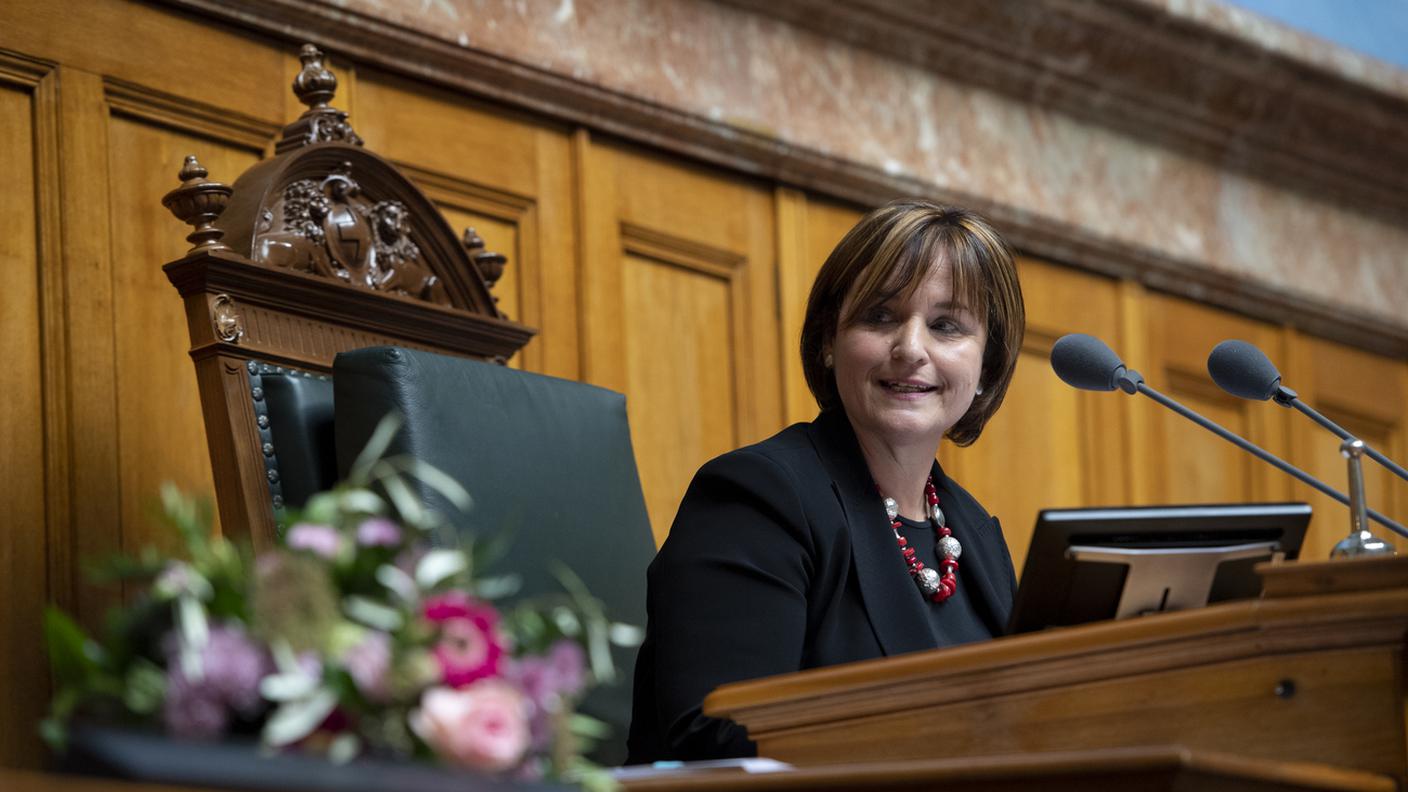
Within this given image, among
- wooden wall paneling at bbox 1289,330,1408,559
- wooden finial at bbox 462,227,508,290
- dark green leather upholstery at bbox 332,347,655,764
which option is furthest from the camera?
wooden wall paneling at bbox 1289,330,1408,559

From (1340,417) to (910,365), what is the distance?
3.45 meters

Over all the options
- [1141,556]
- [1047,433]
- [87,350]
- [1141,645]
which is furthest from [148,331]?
[1047,433]

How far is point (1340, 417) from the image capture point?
5.81 meters

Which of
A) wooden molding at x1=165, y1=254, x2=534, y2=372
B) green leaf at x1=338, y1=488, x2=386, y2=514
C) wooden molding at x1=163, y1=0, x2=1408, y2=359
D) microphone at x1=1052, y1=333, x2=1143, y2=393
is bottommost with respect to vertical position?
green leaf at x1=338, y1=488, x2=386, y2=514

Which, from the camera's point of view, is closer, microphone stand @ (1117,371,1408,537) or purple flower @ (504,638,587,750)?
purple flower @ (504,638,587,750)

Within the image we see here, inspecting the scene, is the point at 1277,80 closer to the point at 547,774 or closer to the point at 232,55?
the point at 232,55

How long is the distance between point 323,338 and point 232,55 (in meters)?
0.87

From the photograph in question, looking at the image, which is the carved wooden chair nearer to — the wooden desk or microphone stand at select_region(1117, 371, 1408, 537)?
microphone stand at select_region(1117, 371, 1408, 537)

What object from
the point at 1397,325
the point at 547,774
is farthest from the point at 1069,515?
the point at 1397,325

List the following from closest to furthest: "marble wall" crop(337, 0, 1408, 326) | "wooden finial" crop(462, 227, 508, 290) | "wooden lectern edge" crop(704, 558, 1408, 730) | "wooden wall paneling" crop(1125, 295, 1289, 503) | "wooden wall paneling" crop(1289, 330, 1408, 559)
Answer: "wooden lectern edge" crop(704, 558, 1408, 730) < "wooden finial" crop(462, 227, 508, 290) < "marble wall" crop(337, 0, 1408, 326) < "wooden wall paneling" crop(1125, 295, 1289, 503) < "wooden wall paneling" crop(1289, 330, 1408, 559)

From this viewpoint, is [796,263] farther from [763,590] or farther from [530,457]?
[763,590]

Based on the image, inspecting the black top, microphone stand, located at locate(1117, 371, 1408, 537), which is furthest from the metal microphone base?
the black top

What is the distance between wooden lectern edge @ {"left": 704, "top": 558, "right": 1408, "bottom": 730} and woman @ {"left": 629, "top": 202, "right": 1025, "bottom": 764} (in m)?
0.31

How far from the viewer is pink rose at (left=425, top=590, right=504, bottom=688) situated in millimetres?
1256
